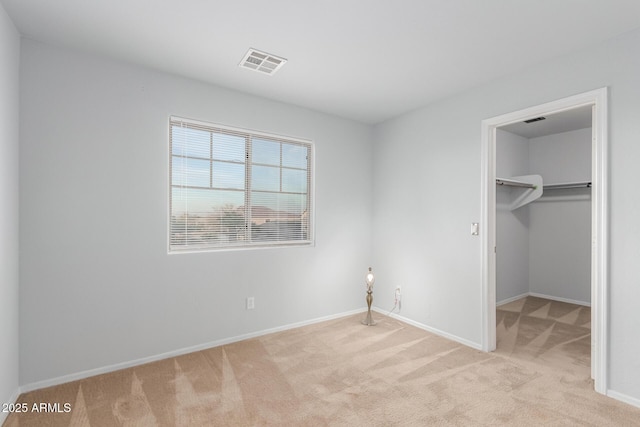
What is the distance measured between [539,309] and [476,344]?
2016mm

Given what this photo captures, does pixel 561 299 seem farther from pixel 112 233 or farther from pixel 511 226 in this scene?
pixel 112 233

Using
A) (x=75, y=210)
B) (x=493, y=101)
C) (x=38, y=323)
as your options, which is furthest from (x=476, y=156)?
(x=38, y=323)

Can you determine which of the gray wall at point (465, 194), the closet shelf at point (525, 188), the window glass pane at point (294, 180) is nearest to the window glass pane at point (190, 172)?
the window glass pane at point (294, 180)

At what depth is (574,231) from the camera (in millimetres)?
4793

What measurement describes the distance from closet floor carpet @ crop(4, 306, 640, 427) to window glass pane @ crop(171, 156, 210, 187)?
1.63 m

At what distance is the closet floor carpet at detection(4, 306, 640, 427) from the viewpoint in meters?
2.03

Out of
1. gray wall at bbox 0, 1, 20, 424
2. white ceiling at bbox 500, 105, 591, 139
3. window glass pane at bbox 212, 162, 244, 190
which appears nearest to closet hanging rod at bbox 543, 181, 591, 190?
white ceiling at bbox 500, 105, 591, 139

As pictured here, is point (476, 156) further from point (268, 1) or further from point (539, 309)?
point (539, 309)

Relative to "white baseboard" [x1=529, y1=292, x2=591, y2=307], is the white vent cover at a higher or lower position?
higher

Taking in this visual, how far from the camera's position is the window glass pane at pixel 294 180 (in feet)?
12.1

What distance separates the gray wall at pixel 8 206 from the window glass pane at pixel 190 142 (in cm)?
108

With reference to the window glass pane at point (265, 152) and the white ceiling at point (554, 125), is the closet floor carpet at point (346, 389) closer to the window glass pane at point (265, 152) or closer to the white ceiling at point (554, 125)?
the window glass pane at point (265, 152)

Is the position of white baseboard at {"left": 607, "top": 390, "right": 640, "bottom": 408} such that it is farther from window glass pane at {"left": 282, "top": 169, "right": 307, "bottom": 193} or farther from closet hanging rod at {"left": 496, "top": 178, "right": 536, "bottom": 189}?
window glass pane at {"left": 282, "top": 169, "right": 307, "bottom": 193}

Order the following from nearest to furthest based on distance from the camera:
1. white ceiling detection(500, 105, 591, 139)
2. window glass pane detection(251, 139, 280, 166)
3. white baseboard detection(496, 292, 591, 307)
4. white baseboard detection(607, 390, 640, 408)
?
white baseboard detection(607, 390, 640, 408) → window glass pane detection(251, 139, 280, 166) → white ceiling detection(500, 105, 591, 139) → white baseboard detection(496, 292, 591, 307)
